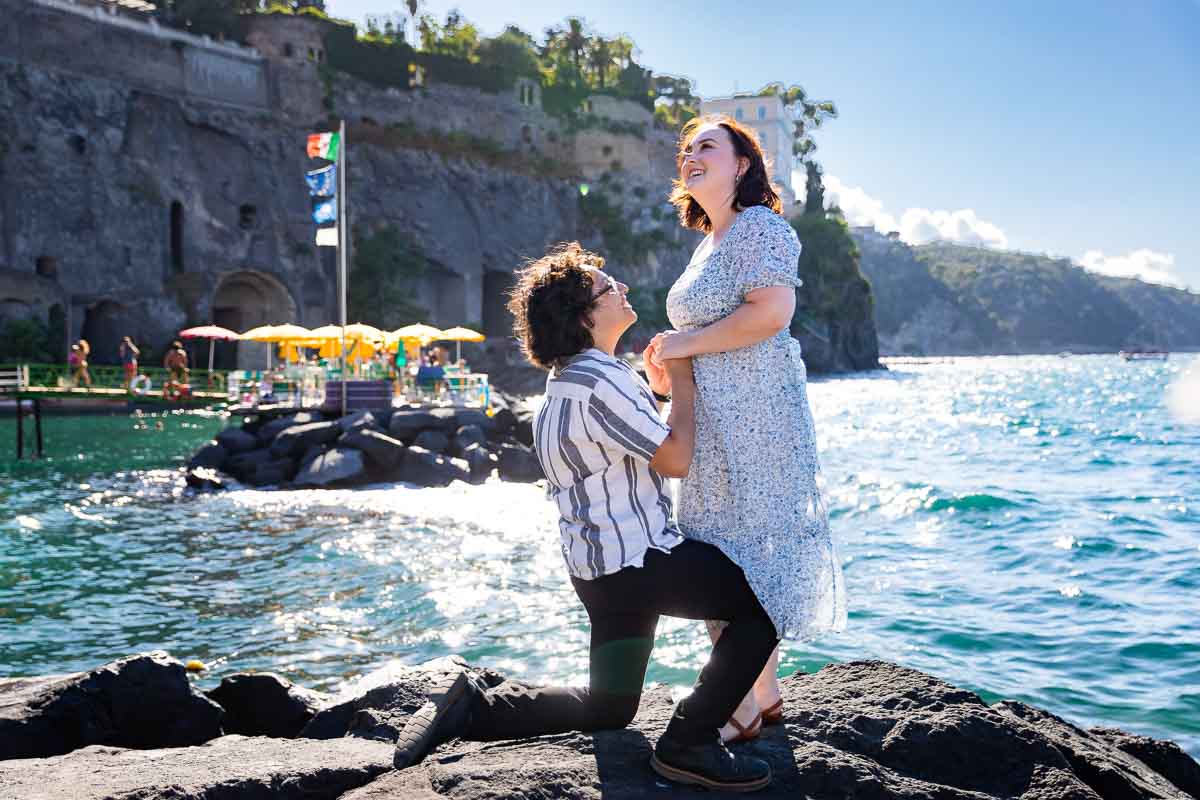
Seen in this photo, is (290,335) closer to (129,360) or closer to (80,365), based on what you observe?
(80,365)

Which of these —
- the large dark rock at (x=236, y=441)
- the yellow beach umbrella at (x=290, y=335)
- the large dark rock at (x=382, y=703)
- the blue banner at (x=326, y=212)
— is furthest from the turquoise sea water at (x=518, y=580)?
the yellow beach umbrella at (x=290, y=335)

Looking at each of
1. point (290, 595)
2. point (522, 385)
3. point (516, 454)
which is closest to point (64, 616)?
point (290, 595)

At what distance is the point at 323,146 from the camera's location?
25609 mm

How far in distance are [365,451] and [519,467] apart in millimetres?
3578

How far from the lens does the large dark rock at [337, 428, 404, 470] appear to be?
21.8 meters

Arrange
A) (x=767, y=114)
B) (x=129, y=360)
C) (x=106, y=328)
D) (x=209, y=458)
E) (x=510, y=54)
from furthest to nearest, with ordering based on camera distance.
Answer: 1. (x=767, y=114)
2. (x=510, y=54)
3. (x=106, y=328)
4. (x=129, y=360)
5. (x=209, y=458)

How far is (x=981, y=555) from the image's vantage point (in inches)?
562

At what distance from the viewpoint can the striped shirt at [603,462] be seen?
11.4 feet

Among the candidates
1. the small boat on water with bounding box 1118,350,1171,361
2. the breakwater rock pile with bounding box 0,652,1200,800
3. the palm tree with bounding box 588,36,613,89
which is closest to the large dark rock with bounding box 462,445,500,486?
the breakwater rock pile with bounding box 0,652,1200,800

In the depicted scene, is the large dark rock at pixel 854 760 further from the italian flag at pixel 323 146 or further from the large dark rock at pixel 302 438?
the italian flag at pixel 323 146

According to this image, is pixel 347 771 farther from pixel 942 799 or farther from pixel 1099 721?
pixel 1099 721

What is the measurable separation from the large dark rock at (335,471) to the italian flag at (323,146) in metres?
8.46

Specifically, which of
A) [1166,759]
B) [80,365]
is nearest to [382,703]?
[1166,759]

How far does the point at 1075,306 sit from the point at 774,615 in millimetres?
216693
